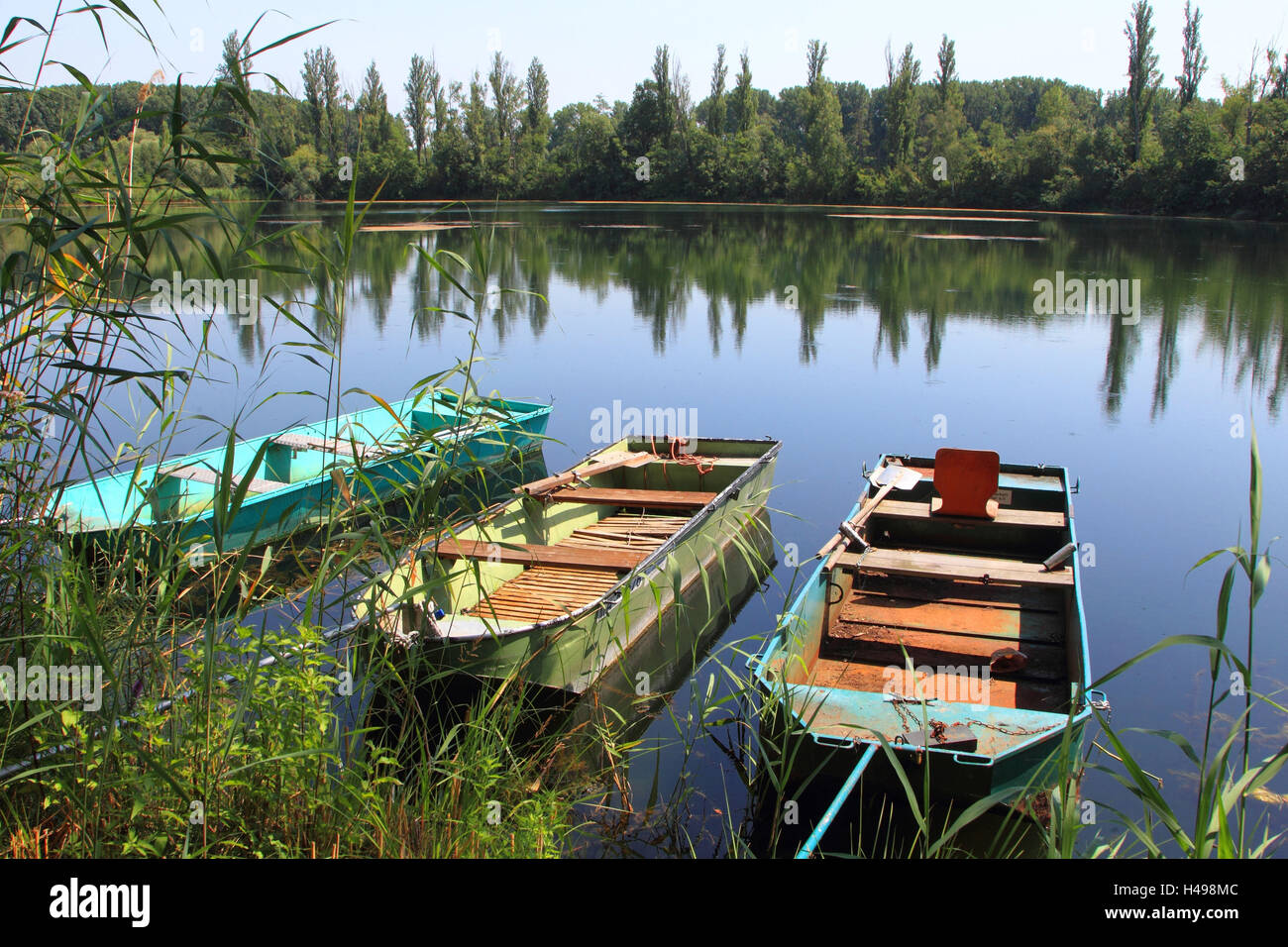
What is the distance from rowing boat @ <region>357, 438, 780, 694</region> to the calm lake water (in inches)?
22.9

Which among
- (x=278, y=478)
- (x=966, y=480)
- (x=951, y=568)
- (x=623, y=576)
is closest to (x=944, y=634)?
(x=951, y=568)

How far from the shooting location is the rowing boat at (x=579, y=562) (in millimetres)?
4796

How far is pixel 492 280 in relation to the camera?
2331 cm

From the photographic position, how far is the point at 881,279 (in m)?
24.7

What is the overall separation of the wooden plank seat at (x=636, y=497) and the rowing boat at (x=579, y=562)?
0.05 feet

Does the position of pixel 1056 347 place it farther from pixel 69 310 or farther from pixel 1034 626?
pixel 69 310

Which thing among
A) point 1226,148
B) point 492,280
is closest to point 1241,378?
point 492,280

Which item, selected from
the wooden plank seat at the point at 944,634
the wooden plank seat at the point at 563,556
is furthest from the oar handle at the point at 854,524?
the wooden plank seat at the point at 563,556

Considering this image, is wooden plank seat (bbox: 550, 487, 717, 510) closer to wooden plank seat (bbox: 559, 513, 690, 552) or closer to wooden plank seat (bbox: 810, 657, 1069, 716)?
wooden plank seat (bbox: 559, 513, 690, 552)

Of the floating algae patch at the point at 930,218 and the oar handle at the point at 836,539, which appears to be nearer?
the oar handle at the point at 836,539

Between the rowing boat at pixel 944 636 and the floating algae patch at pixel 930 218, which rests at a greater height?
the floating algae patch at pixel 930 218

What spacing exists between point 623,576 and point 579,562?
13.2 inches

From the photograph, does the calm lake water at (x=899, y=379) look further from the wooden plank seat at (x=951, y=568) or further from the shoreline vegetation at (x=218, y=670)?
the wooden plank seat at (x=951, y=568)
